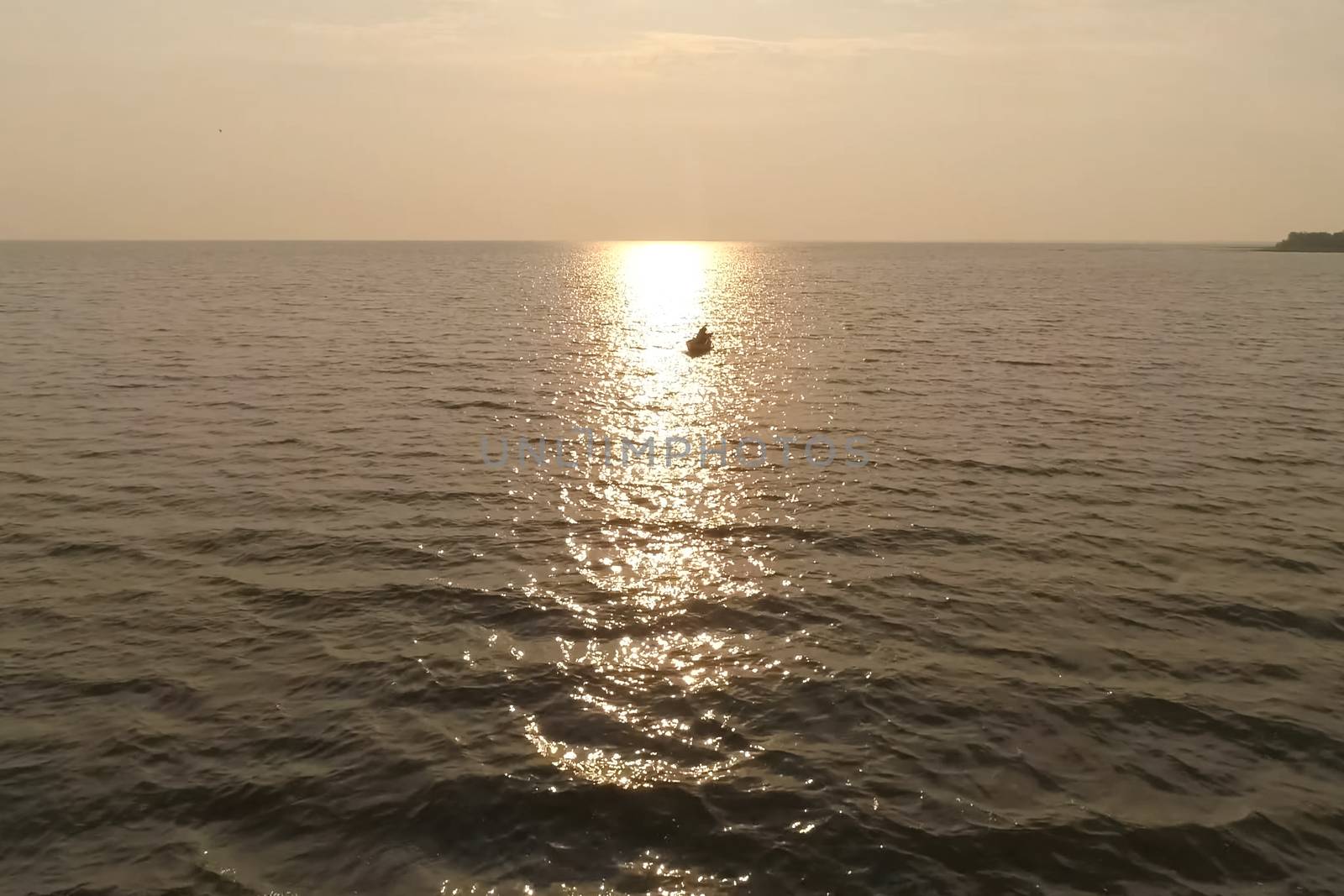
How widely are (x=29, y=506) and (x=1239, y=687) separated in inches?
1156

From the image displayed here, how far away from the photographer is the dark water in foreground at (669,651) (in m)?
10.9

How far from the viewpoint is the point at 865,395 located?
40688mm

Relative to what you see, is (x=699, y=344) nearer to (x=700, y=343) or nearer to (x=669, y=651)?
(x=700, y=343)

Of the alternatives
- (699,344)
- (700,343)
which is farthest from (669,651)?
(699,344)

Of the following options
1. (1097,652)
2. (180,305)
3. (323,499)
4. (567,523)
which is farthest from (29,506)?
(180,305)

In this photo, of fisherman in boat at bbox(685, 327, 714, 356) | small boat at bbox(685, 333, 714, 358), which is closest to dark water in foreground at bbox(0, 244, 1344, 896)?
fisherman in boat at bbox(685, 327, 714, 356)

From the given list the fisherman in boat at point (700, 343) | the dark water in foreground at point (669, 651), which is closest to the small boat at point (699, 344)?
the fisherman in boat at point (700, 343)

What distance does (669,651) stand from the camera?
16031 millimetres

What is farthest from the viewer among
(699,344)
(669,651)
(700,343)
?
(699,344)

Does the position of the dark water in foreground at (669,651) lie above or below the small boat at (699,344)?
below

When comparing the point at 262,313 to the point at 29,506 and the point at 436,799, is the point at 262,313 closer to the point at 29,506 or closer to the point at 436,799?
the point at 29,506

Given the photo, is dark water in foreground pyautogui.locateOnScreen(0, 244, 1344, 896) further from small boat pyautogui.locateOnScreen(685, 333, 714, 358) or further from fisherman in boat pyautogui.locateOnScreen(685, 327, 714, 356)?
small boat pyautogui.locateOnScreen(685, 333, 714, 358)

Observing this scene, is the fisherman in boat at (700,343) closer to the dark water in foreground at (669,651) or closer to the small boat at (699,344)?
the small boat at (699,344)

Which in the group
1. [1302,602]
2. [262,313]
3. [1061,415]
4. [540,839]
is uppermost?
[262,313]
